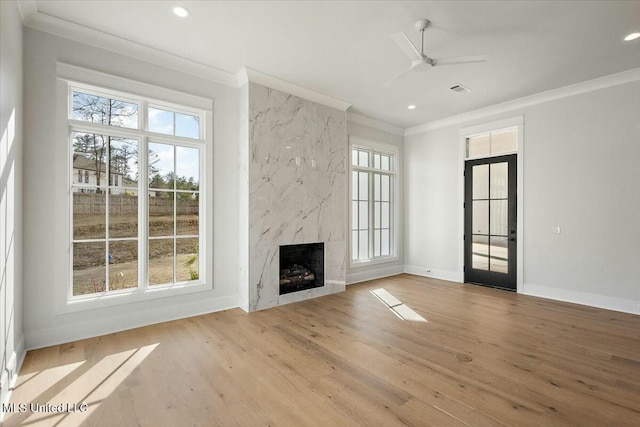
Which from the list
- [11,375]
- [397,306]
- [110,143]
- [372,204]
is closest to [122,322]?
[11,375]

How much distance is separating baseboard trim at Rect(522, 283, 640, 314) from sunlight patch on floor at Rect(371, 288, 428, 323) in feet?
7.49

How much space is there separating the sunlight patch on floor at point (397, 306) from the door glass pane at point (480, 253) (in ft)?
6.27

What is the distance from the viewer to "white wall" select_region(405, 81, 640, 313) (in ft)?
13.7

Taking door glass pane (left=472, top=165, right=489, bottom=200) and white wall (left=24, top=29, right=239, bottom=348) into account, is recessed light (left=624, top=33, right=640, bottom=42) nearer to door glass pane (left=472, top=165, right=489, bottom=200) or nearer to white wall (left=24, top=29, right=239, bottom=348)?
door glass pane (left=472, top=165, right=489, bottom=200)

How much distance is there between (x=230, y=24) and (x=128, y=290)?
10.5 ft

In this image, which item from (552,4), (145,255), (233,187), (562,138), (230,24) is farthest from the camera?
(562,138)

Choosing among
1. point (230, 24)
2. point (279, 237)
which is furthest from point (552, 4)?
point (279, 237)

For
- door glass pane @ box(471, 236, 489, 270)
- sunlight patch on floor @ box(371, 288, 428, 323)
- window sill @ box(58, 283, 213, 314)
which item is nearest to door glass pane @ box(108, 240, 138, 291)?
window sill @ box(58, 283, 213, 314)

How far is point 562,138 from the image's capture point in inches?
187

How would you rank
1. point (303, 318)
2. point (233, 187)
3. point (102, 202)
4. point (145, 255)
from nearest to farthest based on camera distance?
point (102, 202)
point (145, 255)
point (303, 318)
point (233, 187)

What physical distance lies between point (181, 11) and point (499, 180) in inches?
214

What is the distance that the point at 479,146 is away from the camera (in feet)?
19.1

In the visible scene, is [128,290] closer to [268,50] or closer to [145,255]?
[145,255]

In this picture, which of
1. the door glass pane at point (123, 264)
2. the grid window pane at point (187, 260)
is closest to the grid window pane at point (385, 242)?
the grid window pane at point (187, 260)
